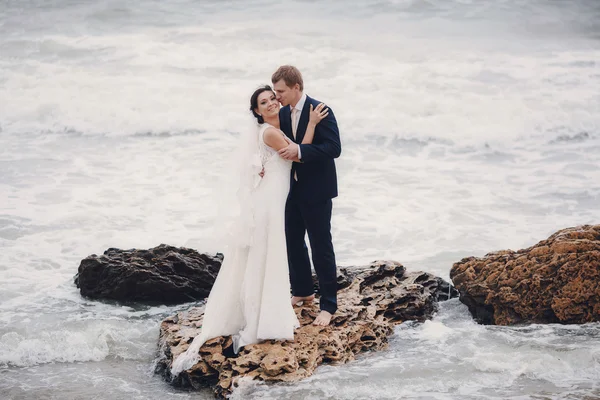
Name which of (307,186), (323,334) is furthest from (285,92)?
(323,334)

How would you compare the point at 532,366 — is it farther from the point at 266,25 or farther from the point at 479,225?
the point at 266,25

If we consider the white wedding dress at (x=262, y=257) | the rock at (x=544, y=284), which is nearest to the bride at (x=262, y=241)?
the white wedding dress at (x=262, y=257)

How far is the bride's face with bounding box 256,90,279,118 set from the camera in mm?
5570

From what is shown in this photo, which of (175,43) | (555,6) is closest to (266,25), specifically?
(175,43)

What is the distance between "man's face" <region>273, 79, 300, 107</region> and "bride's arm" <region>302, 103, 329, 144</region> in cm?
17

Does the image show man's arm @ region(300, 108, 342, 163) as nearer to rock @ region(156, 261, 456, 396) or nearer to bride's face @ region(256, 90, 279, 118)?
bride's face @ region(256, 90, 279, 118)

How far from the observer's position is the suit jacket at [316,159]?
5.65 meters

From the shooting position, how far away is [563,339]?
6.01m

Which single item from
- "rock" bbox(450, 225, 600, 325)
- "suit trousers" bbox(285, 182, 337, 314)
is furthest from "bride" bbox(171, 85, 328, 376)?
"rock" bbox(450, 225, 600, 325)

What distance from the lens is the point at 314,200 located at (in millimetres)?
5812

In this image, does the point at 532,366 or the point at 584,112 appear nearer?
the point at 532,366

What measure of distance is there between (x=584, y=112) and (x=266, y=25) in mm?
10229

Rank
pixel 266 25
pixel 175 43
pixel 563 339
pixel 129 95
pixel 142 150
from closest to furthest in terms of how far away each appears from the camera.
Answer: pixel 563 339
pixel 142 150
pixel 129 95
pixel 175 43
pixel 266 25

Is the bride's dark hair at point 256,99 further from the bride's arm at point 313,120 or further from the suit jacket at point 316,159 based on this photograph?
the bride's arm at point 313,120
